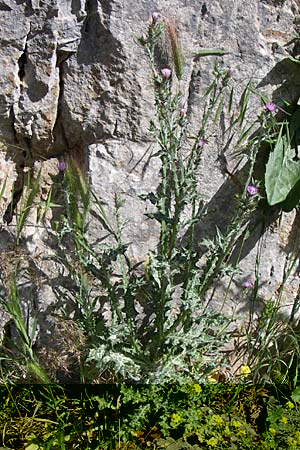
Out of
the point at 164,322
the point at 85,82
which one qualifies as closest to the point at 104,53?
the point at 85,82

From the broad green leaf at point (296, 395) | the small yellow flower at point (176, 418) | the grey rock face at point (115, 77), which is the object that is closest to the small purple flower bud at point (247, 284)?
the grey rock face at point (115, 77)

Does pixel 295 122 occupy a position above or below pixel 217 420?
above

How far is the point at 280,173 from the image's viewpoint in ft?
8.67

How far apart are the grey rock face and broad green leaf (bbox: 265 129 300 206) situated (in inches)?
6.6

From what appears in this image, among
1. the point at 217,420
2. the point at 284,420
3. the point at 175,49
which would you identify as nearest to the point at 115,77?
the point at 175,49

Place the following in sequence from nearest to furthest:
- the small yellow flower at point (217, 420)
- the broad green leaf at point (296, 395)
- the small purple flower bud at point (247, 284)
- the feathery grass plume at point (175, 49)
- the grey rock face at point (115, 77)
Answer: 1. the feathery grass plume at point (175, 49)
2. the small yellow flower at point (217, 420)
3. the grey rock face at point (115, 77)
4. the broad green leaf at point (296, 395)
5. the small purple flower bud at point (247, 284)

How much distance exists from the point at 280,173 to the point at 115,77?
2.34 feet

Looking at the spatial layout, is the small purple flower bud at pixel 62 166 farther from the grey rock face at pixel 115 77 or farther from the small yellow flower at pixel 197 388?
the small yellow flower at pixel 197 388

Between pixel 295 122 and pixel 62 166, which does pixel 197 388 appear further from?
pixel 295 122

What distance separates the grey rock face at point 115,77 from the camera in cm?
252

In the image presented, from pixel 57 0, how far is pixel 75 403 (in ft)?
4.73

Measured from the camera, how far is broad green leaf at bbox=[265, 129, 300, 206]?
2627mm

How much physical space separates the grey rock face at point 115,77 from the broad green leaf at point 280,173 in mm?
169

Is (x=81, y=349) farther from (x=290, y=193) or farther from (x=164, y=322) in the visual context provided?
(x=290, y=193)
